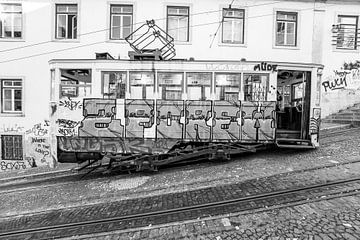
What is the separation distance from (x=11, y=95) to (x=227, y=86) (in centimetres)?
1129

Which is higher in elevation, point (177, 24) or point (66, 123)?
point (177, 24)

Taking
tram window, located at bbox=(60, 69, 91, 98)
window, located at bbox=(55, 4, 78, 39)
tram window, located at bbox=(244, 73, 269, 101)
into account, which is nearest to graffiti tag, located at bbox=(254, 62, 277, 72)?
tram window, located at bbox=(244, 73, 269, 101)

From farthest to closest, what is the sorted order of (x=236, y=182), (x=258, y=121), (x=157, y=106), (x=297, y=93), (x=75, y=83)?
(x=297, y=93) < (x=75, y=83) < (x=258, y=121) < (x=157, y=106) < (x=236, y=182)

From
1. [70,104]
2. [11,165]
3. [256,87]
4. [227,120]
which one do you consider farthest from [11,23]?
[256,87]

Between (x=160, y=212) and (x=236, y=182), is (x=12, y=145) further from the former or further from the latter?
(x=236, y=182)

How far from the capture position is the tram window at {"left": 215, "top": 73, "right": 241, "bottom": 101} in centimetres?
769

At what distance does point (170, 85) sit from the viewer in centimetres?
770

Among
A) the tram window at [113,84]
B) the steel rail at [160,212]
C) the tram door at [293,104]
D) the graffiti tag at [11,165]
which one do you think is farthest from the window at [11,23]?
the tram door at [293,104]

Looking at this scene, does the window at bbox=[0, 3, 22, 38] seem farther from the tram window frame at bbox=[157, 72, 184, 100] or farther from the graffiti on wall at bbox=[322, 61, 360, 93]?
the graffiti on wall at bbox=[322, 61, 360, 93]

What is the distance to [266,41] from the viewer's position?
13.6m

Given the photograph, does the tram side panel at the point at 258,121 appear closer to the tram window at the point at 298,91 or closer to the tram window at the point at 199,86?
the tram window at the point at 199,86

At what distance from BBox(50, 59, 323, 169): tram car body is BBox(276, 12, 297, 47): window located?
22.6 ft

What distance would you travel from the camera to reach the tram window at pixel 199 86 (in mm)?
7668

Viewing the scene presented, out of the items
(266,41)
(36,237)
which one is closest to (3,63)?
(36,237)
